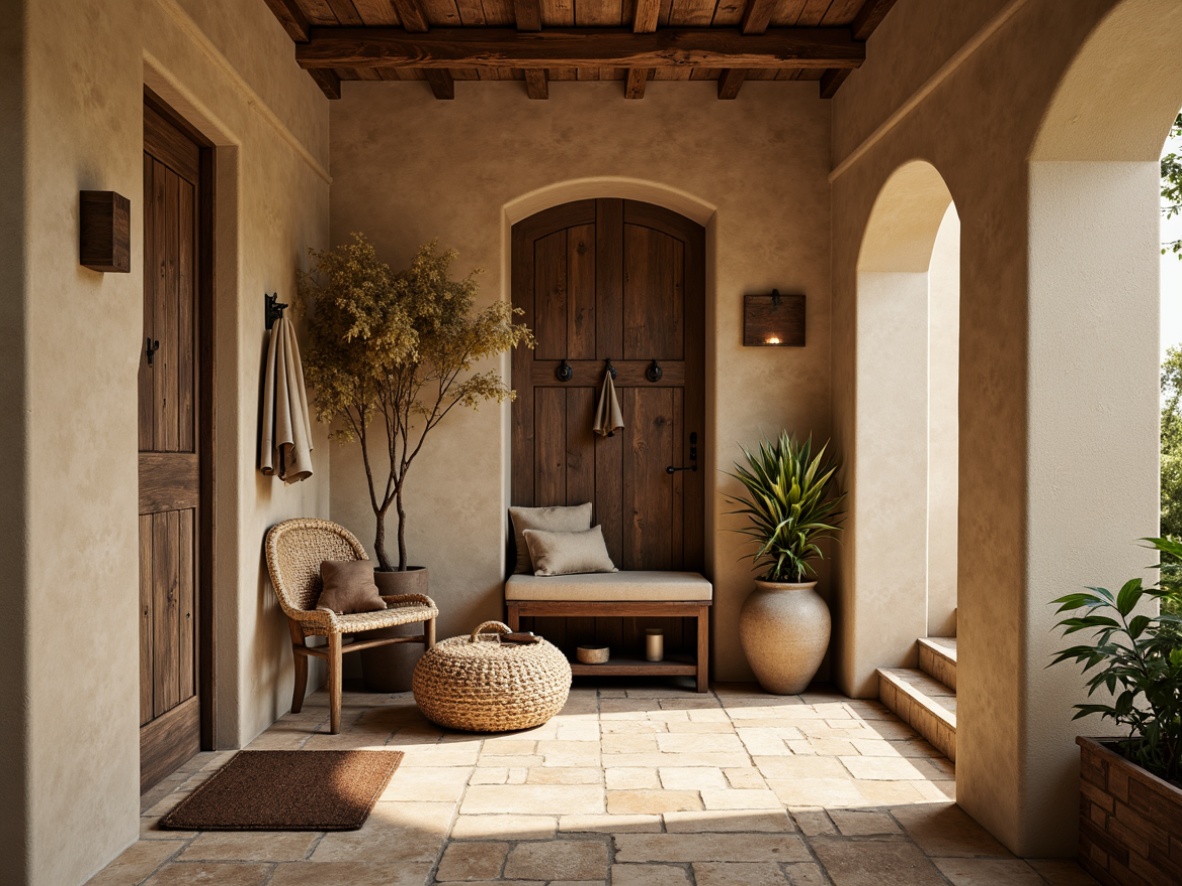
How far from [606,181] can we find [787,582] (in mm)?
2588

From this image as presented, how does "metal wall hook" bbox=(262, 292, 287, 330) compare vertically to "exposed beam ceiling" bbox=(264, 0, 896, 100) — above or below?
below

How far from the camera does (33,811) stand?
2.66 metres

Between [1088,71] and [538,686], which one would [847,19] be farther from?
[538,686]

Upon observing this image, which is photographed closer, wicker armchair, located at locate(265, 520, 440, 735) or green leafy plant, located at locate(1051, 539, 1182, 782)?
green leafy plant, located at locate(1051, 539, 1182, 782)

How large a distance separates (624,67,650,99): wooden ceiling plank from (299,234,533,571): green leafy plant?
1429 millimetres

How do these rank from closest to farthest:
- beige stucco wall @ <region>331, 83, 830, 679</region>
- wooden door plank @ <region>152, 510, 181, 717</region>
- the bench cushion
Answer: wooden door plank @ <region>152, 510, 181, 717</region>, the bench cushion, beige stucco wall @ <region>331, 83, 830, 679</region>

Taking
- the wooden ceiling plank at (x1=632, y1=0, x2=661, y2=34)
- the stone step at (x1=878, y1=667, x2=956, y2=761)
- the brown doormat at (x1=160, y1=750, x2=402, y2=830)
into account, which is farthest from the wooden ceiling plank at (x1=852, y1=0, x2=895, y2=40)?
the brown doormat at (x1=160, y1=750, x2=402, y2=830)

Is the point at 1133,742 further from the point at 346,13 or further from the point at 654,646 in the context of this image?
the point at 346,13

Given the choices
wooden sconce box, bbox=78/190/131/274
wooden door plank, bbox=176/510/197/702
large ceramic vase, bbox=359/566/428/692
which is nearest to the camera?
wooden sconce box, bbox=78/190/131/274

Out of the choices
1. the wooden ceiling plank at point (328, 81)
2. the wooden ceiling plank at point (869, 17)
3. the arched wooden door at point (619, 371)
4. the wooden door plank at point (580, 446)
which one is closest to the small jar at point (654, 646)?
the arched wooden door at point (619, 371)

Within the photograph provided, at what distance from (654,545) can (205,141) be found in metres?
3.46

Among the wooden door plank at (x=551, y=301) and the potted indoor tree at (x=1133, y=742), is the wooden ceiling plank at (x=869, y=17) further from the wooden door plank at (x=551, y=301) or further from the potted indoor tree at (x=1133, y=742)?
the potted indoor tree at (x=1133, y=742)

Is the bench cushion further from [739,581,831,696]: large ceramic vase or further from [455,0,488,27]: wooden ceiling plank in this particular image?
[455,0,488,27]: wooden ceiling plank

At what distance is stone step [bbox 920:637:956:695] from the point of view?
15.9ft
